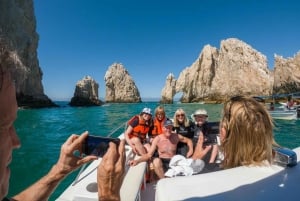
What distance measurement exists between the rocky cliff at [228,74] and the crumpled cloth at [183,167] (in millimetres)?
54326

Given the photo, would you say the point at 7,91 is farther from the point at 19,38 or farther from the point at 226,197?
the point at 19,38

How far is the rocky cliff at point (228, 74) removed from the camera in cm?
5550

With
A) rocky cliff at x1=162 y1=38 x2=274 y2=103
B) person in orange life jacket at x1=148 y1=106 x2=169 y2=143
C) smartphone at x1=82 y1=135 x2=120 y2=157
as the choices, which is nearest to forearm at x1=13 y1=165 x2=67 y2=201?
smartphone at x1=82 y1=135 x2=120 y2=157

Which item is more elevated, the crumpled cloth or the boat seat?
the boat seat

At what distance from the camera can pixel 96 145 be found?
1.34m

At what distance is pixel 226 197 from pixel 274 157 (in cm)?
59

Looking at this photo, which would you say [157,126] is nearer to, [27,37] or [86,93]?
[27,37]

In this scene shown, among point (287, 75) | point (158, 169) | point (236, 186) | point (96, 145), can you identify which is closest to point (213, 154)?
point (158, 169)

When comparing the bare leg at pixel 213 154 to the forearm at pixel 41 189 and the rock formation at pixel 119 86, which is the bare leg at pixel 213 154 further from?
the rock formation at pixel 119 86

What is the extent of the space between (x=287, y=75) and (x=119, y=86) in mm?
55542

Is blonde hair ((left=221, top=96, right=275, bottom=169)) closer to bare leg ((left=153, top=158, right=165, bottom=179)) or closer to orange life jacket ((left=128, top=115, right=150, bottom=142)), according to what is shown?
bare leg ((left=153, top=158, right=165, bottom=179))

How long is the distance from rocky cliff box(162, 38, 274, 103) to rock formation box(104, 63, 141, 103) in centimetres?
2167

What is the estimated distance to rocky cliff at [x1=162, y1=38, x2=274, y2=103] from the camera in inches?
2185

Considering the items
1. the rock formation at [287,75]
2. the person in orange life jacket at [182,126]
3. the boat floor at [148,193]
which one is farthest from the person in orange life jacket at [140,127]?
the rock formation at [287,75]
